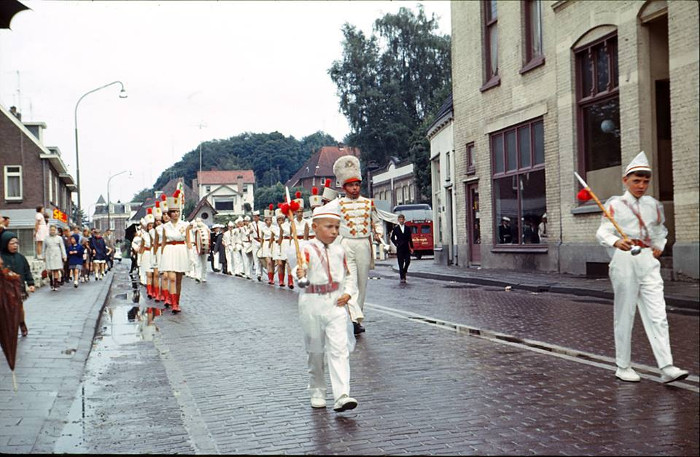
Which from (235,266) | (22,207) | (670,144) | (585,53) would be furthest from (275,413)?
(22,207)

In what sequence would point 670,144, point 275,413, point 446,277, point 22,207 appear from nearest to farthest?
point 275,413 → point 670,144 → point 446,277 → point 22,207

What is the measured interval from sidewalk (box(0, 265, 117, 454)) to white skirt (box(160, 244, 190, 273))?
4.94ft

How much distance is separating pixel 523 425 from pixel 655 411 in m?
1.00

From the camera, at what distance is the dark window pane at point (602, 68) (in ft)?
65.0

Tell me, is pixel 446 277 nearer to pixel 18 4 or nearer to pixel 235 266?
pixel 235 266

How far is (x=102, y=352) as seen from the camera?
419 inches

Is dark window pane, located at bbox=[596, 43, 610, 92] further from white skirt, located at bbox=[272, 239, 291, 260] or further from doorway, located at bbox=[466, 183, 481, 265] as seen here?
white skirt, located at bbox=[272, 239, 291, 260]

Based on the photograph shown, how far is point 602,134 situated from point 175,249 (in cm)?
1022

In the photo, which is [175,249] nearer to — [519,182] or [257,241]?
[257,241]

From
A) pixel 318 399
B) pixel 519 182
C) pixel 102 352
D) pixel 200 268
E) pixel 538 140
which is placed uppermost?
pixel 538 140

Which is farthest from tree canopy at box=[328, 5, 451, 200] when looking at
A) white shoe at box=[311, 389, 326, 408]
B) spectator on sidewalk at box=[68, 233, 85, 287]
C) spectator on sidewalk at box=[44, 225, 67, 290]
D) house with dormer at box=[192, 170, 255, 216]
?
house with dormer at box=[192, 170, 255, 216]

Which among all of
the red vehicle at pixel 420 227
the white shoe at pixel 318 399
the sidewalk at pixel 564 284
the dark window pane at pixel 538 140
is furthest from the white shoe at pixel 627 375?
the red vehicle at pixel 420 227

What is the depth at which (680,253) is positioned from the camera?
1641 cm

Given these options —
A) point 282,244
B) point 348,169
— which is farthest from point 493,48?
point 348,169
